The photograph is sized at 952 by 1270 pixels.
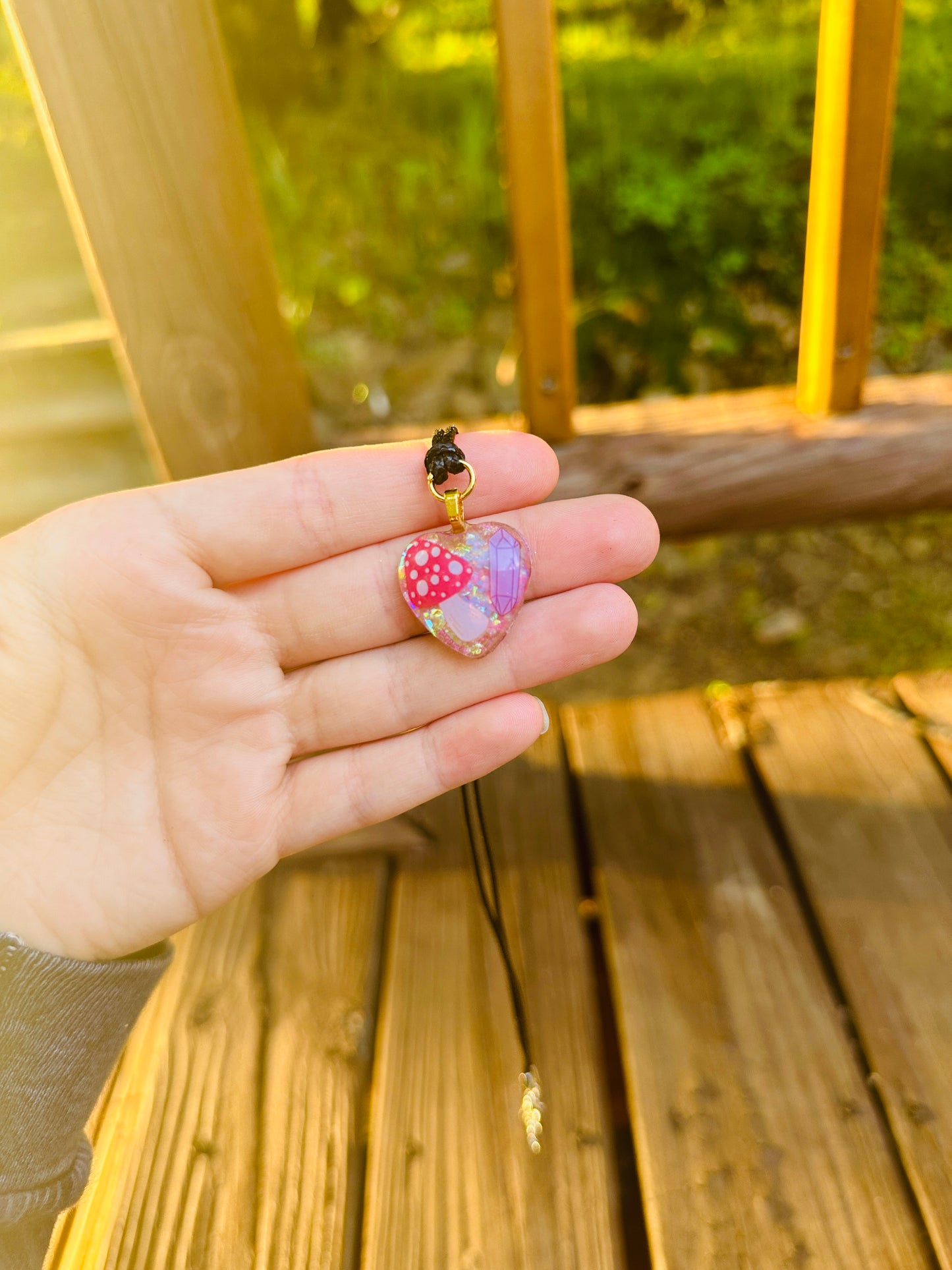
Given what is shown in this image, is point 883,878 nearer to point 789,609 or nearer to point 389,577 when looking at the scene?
point 389,577

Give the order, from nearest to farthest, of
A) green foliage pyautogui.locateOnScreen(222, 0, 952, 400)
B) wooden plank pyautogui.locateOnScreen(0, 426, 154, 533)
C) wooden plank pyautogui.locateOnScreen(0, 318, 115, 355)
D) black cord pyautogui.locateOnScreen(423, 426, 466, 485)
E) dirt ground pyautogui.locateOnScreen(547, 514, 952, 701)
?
black cord pyautogui.locateOnScreen(423, 426, 466, 485) < wooden plank pyautogui.locateOnScreen(0, 318, 115, 355) < wooden plank pyautogui.locateOnScreen(0, 426, 154, 533) < green foliage pyautogui.locateOnScreen(222, 0, 952, 400) < dirt ground pyautogui.locateOnScreen(547, 514, 952, 701)

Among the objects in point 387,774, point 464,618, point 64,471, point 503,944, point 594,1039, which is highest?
point 464,618

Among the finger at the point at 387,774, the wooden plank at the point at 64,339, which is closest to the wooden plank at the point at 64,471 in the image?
the wooden plank at the point at 64,339

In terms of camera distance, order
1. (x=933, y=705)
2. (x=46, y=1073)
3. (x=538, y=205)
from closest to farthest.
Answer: (x=46, y=1073), (x=538, y=205), (x=933, y=705)

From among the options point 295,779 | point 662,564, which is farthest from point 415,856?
point 662,564

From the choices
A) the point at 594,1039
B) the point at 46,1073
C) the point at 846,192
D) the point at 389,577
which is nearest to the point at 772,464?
the point at 846,192

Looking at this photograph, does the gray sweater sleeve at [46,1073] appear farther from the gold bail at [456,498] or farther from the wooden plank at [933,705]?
the wooden plank at [933,705]

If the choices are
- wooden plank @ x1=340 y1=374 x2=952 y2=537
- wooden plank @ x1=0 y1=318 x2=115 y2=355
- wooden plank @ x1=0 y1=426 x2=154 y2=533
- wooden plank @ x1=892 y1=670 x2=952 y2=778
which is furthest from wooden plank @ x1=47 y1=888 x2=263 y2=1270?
wooden plank @ x1=0 y1=426 x2=154 y2=533

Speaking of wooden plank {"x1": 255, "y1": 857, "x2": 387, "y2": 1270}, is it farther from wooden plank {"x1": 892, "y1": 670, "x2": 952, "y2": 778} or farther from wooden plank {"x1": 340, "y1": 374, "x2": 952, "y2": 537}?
wooden plank {"x1": 892, "y1": 670, "x2": 952, "y2": 778}
